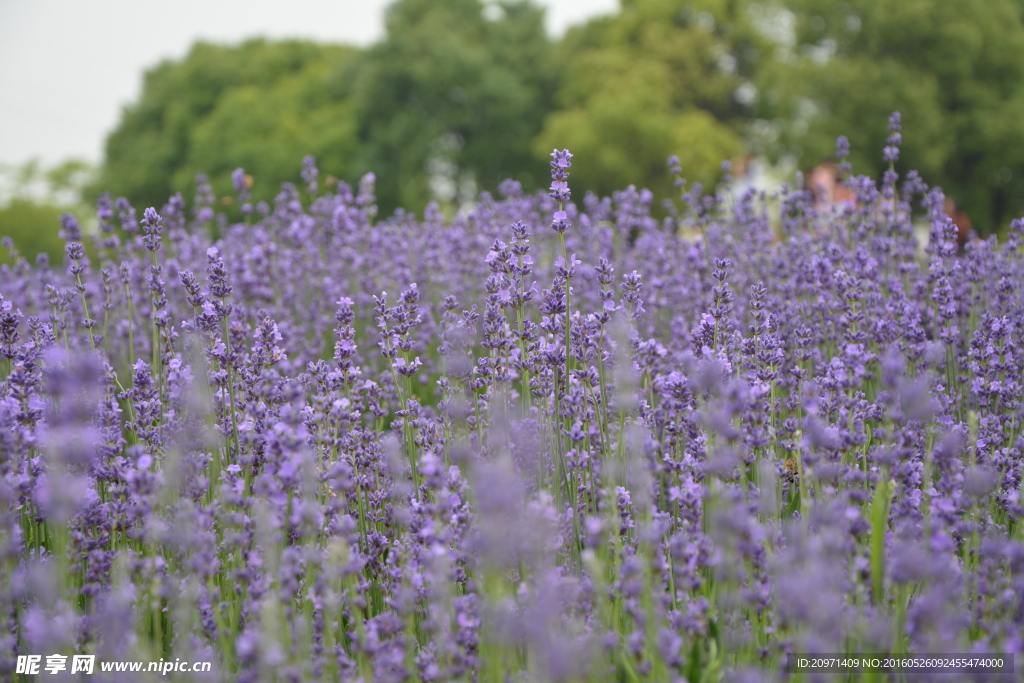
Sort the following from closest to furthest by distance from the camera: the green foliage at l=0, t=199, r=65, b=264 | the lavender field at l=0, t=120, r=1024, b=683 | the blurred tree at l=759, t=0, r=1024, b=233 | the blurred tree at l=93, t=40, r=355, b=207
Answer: the lavender field at l=0, t=120, r=1024, b=683
the blurred tree at l=759, t=0, r=1024, b=233
the green foliage at l=0, t=199, r=65, b=264
the blurred tree at l=93, t=40, r=355, b=207

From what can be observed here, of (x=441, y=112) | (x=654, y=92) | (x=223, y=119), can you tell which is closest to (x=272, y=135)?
(x=223, y=119)

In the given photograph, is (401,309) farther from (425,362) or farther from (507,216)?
(507,216)

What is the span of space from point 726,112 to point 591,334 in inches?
864

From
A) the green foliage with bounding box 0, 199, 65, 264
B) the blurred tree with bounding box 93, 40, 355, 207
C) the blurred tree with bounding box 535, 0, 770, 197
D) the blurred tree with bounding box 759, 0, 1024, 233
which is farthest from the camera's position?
the blurred tree with bounding box 93, 40, 355, 207

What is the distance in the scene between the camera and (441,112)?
23.8 m

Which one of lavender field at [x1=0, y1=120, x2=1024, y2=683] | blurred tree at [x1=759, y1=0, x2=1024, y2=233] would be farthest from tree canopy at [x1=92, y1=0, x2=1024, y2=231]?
lavender field at [x1=0, y1=120, x2=1024, y2=683]

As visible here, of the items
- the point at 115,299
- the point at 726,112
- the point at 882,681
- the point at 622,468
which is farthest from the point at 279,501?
the point at 726,112

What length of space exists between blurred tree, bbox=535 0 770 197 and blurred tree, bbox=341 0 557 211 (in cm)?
141

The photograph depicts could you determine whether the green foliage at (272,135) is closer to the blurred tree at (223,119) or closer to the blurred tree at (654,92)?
the blurred tree at (223,119)

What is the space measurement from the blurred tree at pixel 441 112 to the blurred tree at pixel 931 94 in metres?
8.06

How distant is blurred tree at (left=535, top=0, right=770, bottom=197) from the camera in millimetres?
19578

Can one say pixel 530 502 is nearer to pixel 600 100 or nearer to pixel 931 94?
pixel 931 94

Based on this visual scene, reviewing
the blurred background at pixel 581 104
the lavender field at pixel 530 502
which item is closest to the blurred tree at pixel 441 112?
the blurred background at pixel 581 104

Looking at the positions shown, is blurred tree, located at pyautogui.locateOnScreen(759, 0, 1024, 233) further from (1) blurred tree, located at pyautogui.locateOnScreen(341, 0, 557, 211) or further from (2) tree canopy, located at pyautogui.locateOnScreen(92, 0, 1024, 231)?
(1) blurred tree, located at pyautogui.locateOnScreen(341, 0, 557, 211)
